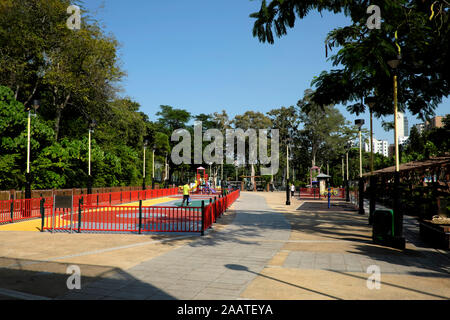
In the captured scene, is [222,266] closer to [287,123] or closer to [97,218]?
[97,218]

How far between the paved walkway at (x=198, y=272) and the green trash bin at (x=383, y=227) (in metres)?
3.02

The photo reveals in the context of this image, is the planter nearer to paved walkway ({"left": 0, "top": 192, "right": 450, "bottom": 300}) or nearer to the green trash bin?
paved walkway ({"left": 0, "top": 192, "right": 450, "bottom": 300})

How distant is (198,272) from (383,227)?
6.63 m

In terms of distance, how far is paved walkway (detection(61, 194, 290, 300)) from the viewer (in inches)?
229

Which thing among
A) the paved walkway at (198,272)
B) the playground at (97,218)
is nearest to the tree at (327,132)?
the playground at (97,218)

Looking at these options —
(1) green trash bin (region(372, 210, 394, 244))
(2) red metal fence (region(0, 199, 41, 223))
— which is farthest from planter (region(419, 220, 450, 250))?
(2) red metal fence (region(0, 199, 41, 223))

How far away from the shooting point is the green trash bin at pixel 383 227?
1040 cm

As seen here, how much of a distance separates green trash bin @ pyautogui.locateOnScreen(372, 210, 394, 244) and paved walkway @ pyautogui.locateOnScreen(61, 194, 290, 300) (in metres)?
3.02

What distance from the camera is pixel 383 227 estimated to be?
419 inches

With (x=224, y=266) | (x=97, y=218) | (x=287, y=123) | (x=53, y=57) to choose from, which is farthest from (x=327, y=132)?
(x=224, y=266)


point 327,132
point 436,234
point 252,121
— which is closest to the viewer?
point 436,234
